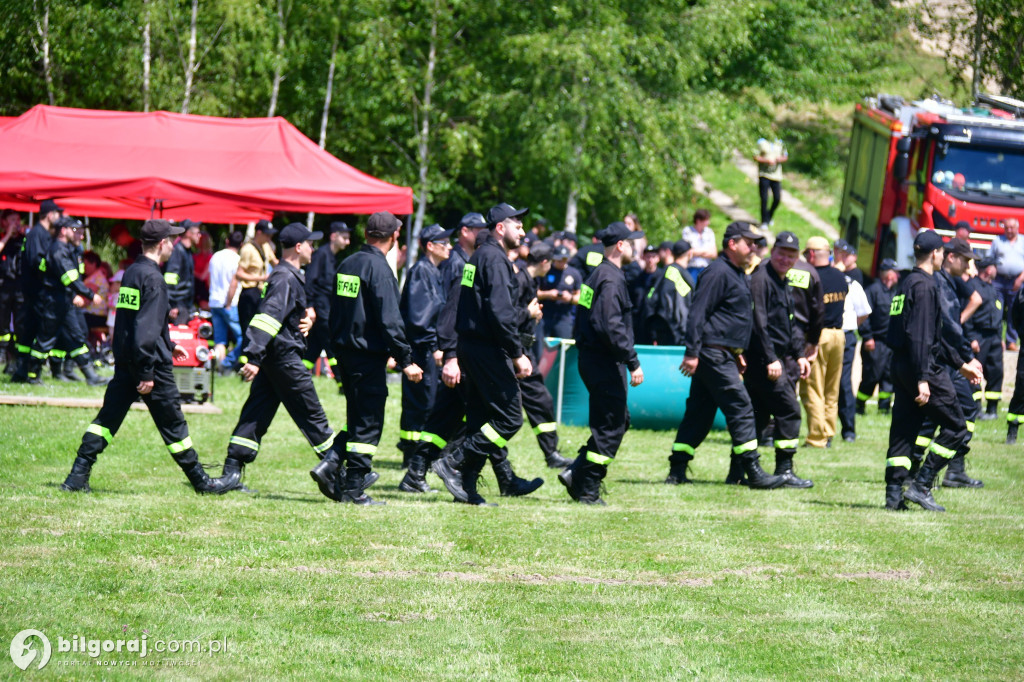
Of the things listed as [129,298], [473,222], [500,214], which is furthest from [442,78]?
[129,298]

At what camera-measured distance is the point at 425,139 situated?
24.9m

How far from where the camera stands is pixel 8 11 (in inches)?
918

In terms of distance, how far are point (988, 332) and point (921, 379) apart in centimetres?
577

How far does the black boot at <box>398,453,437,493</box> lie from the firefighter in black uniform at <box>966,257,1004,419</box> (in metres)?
6.72

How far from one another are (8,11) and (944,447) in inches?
764

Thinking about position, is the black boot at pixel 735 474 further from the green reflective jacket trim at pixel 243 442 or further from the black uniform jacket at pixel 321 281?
the black uniform jacket at pixel 321 281

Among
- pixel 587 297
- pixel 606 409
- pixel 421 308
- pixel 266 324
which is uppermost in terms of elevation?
pixel 587 297

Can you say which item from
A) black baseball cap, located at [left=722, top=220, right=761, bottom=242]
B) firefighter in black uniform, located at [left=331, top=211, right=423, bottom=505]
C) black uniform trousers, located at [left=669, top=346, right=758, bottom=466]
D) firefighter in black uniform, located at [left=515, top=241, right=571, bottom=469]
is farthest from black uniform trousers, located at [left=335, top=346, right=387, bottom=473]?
black baseball cap, located at [left=722, top=220, right=761, bottom=242]

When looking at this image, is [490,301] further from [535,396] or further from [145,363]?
[535,396]

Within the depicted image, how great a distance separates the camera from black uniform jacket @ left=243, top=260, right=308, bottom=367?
9188 millimetres

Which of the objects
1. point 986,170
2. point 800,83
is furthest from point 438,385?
point 800,83

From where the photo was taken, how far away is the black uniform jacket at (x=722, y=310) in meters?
10.5

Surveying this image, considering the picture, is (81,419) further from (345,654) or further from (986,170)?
(986,170)

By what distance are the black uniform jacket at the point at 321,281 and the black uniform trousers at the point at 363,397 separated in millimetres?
5063
